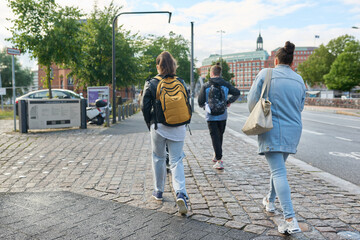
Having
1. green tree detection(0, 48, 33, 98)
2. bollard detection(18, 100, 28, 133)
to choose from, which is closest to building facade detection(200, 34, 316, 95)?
green tree detection(0, 48, 33, 98)

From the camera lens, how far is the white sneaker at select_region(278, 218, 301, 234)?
3162mm

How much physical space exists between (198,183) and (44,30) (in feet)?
35.3

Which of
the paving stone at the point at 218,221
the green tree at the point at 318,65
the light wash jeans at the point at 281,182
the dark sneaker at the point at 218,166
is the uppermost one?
the green tree at the point at 318,65

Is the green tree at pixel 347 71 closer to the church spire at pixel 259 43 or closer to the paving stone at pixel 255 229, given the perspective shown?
the paving stone at pixel 255 229

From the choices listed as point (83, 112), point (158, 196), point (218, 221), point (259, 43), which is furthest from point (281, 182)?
point (259, 43)

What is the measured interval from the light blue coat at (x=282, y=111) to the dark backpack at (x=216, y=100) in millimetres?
2517

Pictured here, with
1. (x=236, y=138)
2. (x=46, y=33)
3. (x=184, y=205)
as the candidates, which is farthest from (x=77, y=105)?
(x=184, y=205)

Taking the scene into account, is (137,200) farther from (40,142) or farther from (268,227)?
(40,142)

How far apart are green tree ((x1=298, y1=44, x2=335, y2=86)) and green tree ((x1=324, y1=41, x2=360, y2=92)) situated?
1032 centimetres

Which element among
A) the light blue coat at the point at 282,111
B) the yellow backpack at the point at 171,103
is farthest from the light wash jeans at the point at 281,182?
the yellow backpack at the point at 171,103

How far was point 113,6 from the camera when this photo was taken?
71.4 ft

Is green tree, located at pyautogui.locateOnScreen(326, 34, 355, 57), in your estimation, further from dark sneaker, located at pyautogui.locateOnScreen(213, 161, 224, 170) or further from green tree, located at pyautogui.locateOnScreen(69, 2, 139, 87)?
dark sneaker, located at pyautogui.locateOnScreen(213, 161, 224, 170)

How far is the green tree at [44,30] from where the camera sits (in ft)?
42.6

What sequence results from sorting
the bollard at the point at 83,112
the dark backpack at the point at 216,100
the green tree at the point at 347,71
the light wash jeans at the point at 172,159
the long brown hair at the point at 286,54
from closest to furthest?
the long brown hair at the point at 286,54, the light wash jeans at the point at 172,159, the dark backpack at the point at 216,100, the bollard at the point at 83,112, the green tree at the point at 347,71
